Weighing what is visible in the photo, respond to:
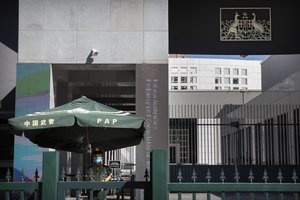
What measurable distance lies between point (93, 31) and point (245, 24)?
552 centimetres

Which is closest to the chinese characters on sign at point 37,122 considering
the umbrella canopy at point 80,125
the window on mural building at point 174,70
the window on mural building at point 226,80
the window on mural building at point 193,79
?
the umbrella canopy at point 80,125

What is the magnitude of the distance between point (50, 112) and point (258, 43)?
11.0 meters

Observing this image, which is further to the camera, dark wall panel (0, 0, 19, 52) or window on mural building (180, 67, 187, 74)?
window on mural building (180, 67, 187, 74)

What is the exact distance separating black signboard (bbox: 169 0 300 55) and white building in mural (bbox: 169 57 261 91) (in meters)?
90.2

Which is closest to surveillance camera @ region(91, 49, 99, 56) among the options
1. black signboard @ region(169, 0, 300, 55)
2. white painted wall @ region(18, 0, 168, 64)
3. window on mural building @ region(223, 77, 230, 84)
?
white painted wall @ region(18, 0, 168, 64)

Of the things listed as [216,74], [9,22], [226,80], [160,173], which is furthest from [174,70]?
[160,173]

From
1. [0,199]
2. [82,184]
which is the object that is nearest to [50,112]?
[82,184]

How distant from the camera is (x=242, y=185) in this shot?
616 centimetres

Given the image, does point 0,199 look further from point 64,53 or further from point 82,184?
point 82,184

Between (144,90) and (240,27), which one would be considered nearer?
(144,90)

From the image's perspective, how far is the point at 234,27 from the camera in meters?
18.7

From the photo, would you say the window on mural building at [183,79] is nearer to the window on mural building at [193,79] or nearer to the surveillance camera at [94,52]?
the window on mural building at [193,79]

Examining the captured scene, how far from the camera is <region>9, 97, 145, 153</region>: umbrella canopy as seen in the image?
8.79 m

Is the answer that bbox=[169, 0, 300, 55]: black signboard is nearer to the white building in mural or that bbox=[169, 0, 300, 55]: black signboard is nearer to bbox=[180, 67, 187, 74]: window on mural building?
bbox=[180, 67, 187, 74]: window on mural building
